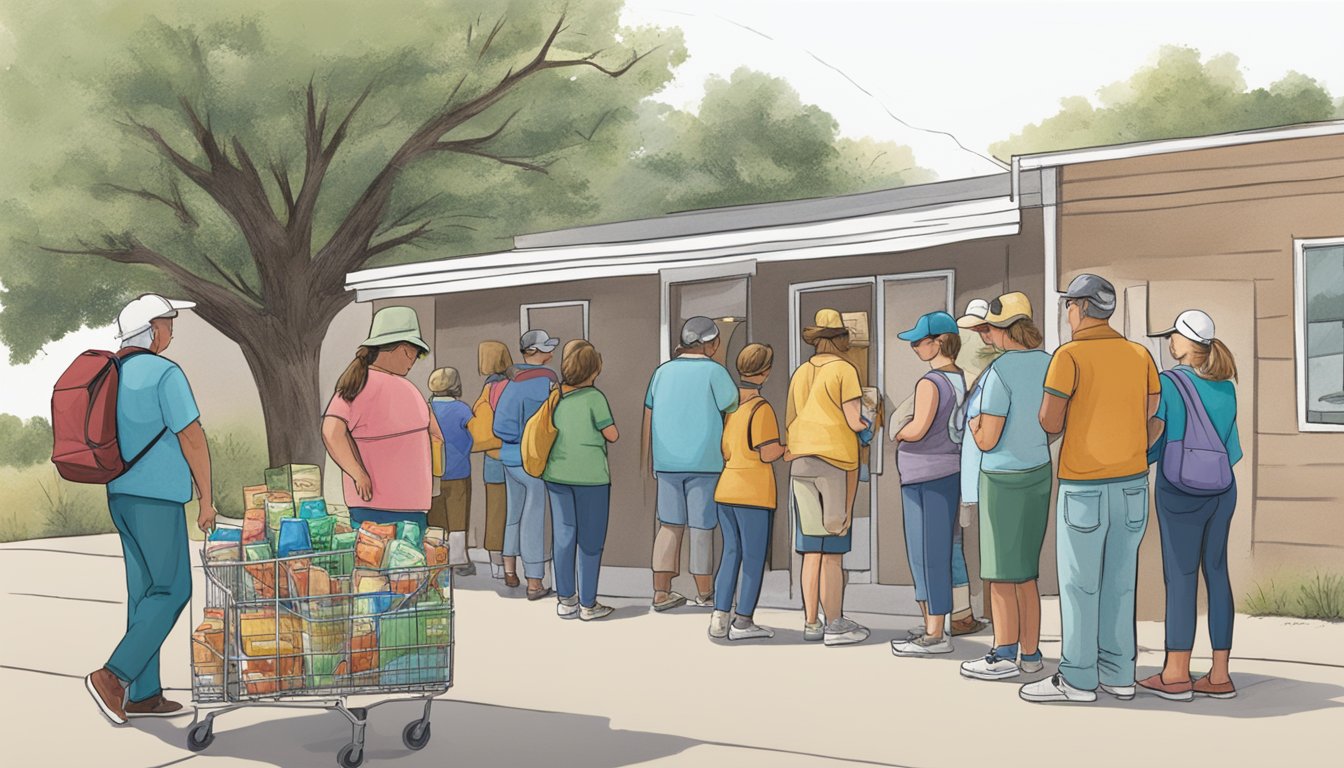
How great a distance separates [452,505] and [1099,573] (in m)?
6.27

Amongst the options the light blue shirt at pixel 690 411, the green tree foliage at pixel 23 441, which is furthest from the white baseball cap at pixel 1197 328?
the green tree foliage at pixel 23 441

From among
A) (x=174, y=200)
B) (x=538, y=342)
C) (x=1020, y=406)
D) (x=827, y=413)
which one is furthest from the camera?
(x=174, y=200)

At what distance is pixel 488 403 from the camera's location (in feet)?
35.8

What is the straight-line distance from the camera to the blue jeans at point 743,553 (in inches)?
321

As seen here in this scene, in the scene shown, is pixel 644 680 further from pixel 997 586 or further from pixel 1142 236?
pixel 1142 236

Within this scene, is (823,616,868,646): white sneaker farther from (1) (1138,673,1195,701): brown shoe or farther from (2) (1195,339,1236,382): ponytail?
(2) (1195,339,1236,382): ponytail

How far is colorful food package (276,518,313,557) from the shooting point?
18.3 ft

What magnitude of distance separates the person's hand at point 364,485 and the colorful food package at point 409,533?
73cm

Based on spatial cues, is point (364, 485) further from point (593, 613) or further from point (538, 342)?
point (538, 342)

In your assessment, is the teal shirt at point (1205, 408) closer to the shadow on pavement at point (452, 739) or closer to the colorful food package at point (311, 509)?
the shadow on pavement at point (452, 739)

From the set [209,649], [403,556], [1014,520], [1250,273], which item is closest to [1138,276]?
[1250,273]

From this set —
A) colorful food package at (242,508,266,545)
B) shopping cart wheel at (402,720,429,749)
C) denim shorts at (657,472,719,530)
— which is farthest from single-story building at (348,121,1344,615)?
colorful food package at (242,508,266,545)

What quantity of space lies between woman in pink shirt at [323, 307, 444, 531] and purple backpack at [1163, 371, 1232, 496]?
3.61 meters

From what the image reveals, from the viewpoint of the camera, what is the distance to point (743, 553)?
8273 millimetres
